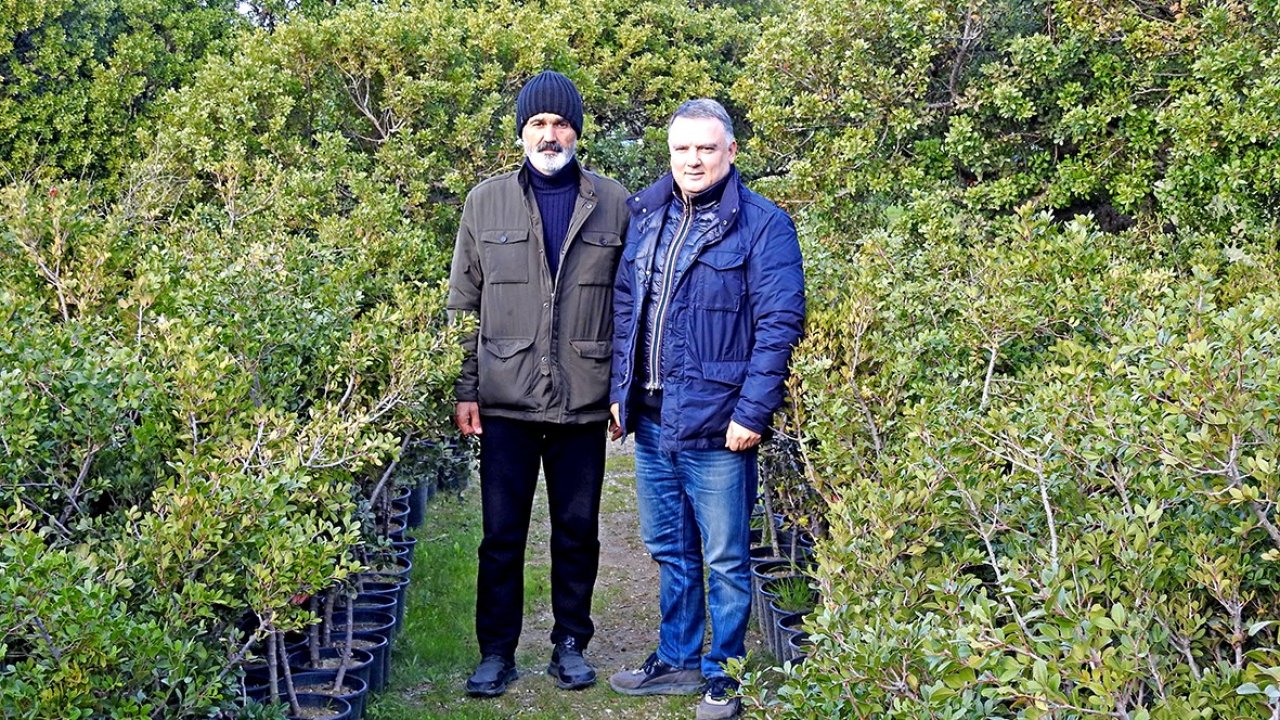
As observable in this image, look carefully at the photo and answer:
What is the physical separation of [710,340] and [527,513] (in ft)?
3.79

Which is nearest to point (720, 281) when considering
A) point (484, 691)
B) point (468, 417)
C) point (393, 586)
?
point (468, 417)

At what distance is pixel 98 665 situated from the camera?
296cm

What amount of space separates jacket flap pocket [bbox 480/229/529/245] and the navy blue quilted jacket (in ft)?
Answer: 2.23

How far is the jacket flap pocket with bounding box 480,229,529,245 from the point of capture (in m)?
5.05

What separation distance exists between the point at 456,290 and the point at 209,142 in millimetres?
4455

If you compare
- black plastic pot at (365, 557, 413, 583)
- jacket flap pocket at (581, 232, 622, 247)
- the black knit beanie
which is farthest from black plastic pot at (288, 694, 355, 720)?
the black knit beanie

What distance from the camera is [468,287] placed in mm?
5160

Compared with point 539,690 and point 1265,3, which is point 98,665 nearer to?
point 539,690

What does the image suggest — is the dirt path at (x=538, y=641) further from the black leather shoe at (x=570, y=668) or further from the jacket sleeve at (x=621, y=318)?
the jacket sleeve at (x=621, y=318)

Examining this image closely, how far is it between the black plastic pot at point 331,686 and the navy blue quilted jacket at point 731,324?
4.89ft

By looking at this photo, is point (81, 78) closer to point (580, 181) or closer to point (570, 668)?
point (580, 181)

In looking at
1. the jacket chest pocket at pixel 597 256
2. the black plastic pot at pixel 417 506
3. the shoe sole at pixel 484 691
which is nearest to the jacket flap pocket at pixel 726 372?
the jacket chest pocket at pixel 597 256

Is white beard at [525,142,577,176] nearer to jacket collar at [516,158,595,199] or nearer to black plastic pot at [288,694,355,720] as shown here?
jacket collar at [516,158,595,199]

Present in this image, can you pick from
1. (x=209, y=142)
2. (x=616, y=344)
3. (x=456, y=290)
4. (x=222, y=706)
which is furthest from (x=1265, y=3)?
(x=209, y=142)
